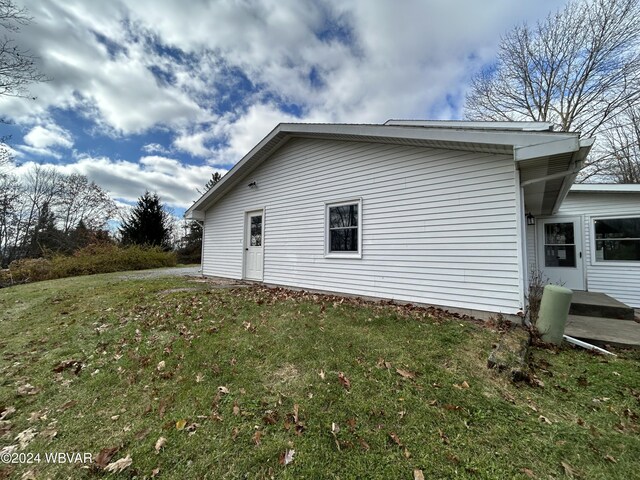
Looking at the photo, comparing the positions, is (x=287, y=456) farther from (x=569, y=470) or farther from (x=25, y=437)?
(x=25, y=437)

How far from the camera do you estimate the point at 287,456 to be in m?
1.97

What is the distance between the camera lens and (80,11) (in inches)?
271

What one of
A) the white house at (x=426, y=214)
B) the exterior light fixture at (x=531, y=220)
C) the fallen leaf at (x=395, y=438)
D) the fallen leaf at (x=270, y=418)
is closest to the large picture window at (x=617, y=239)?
the white house at (x=426, y=214)

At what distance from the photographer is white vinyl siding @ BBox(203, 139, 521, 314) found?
479cm

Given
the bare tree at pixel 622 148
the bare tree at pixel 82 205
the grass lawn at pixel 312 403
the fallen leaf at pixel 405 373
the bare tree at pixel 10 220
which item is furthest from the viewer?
the bare tree at pixel 82 205

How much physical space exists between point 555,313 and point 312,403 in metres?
3.72

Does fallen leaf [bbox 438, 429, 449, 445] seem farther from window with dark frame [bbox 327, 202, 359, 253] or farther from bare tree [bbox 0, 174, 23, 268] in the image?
bare tree [bbox 0, 174, 23, 268]

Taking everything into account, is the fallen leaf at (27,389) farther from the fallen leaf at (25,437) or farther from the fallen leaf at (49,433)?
the fallen leaf at (49,433)

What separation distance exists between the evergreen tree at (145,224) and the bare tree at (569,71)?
81.6ft

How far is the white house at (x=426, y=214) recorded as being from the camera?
4.70m

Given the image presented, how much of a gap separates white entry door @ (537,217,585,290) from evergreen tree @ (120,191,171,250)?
2422cm

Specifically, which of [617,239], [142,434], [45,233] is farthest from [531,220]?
[45,233]

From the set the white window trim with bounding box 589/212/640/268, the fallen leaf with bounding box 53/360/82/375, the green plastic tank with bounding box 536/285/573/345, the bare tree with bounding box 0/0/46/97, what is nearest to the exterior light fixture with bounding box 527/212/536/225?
the white window trim with bounding box 589/212/640/268

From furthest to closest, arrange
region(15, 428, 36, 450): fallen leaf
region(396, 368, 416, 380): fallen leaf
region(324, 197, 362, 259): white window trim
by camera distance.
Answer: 1. region(324, 197, 362, 259): white window trim
2. region(396, 368, 416, 380): fallen leaf
3. region(15, 428, 36, 450): fallen leaf
